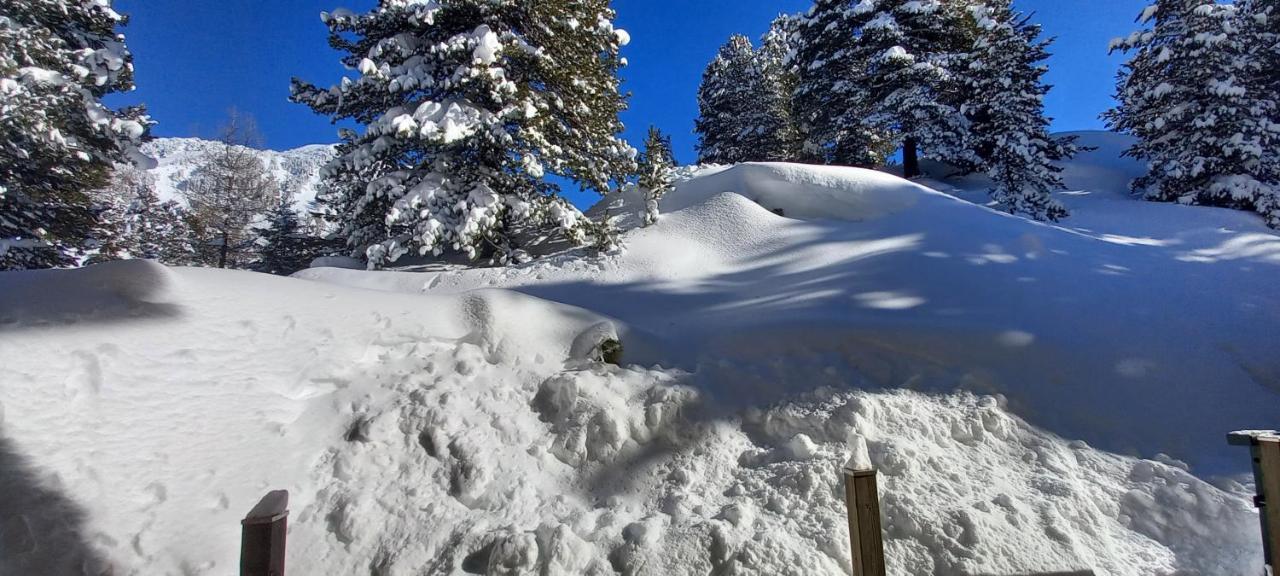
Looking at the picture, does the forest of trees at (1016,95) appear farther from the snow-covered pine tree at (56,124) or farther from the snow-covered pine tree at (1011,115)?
the snow-covered pine tree at (56,124)

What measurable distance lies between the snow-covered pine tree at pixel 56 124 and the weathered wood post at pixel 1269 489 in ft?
56.8

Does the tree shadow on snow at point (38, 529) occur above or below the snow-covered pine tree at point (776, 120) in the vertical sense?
below

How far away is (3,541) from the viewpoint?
113 inches

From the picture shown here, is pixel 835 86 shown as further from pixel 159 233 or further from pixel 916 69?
pixel 159 233

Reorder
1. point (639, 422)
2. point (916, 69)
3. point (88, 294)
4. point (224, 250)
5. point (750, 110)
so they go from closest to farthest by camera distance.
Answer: point (88, 294) < point (639, 422) < point (916, 69) < point (224, 250) < point (750, 110)

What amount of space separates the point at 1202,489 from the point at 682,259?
686 cm

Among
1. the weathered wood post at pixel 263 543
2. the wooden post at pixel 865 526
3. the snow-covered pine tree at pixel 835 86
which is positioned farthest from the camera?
the snow-covered pine tree at pixel 835 86

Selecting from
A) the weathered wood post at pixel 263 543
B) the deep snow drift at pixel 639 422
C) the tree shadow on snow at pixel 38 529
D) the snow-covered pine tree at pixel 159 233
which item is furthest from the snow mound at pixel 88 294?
the snow-covered pine tree at pixel 159 233

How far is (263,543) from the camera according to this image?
2234mm

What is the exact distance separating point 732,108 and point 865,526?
1002 inches

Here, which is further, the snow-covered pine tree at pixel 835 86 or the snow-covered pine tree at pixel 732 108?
the snow-covered pine tree at pixel 732 108

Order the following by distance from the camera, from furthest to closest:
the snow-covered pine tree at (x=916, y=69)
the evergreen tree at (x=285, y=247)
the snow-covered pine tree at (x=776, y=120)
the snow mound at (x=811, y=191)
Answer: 1. the snow-covered pine tree at (x=776, y=120)
2. the evergreen tree at (x=285, y=247)
3. the snow-covered pine tree at (x=916, y=69)
4. the snow mound at (x=811, y=191)

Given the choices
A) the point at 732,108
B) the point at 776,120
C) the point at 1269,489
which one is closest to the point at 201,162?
the point at 732,108

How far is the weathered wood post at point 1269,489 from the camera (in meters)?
2.89
